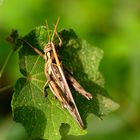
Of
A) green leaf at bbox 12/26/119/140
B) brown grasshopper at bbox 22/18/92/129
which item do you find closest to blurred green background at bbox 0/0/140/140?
green leaf at bbox 12/26/119/140

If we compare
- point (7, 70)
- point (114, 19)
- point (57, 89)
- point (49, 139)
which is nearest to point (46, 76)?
point (57, 89)

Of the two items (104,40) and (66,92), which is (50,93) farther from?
(104,40)

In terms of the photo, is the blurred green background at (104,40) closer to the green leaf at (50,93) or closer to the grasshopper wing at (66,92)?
the green leaf at (50,93)

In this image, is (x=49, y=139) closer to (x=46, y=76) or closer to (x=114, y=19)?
(x=46, y=76)

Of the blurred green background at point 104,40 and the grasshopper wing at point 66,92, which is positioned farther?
the blurred green background at point 104,40

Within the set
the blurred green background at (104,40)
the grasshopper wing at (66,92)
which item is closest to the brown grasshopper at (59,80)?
the grasshopper wing at (66,92)

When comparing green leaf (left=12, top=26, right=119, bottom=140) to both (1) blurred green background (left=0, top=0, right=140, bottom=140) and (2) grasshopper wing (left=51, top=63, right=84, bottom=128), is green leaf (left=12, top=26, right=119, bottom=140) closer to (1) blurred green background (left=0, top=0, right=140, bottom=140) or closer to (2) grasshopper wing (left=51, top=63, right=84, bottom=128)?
(2) grasshopper wing (left=51, top=63, right=84, bottom=128)
